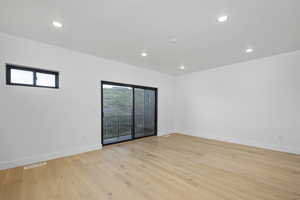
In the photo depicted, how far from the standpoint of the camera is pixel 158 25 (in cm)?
219

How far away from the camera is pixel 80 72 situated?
11.1 ft

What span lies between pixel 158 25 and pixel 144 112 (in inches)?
131

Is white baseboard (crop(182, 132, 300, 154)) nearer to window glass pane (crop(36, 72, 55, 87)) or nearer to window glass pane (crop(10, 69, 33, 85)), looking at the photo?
window glass pane (crop(36, 72, 55, 87))

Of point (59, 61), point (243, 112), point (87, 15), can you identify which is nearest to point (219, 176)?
point (243, 112)

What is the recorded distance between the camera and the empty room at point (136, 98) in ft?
6.09

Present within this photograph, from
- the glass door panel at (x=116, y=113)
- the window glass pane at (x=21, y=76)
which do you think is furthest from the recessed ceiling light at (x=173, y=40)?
the window glass pane at (x=21, y=76)

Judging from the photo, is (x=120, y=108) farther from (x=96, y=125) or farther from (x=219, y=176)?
(x=219, y=176)

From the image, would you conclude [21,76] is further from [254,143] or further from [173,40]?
[254,143]

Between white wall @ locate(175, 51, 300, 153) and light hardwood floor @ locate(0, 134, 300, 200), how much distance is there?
2.32ft

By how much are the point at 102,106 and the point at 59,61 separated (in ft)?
5.08

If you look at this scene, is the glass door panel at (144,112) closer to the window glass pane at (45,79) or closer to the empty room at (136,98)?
the empty room at (136,98)

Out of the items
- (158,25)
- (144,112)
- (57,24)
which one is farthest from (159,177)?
(57,24)

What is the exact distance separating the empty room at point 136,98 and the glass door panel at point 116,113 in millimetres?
34

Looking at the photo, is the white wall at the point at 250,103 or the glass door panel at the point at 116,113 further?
the glass door panel at the point at 116,113
